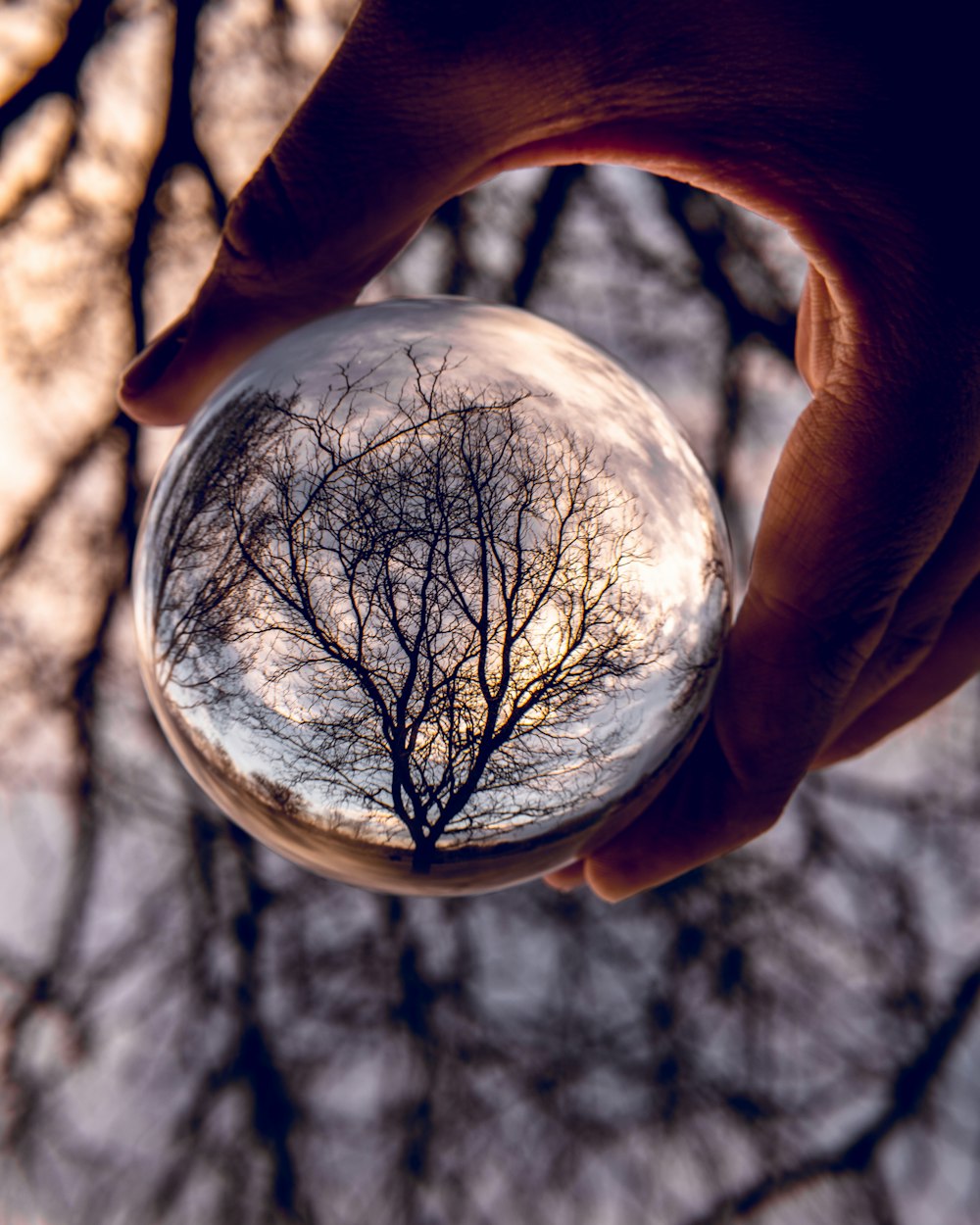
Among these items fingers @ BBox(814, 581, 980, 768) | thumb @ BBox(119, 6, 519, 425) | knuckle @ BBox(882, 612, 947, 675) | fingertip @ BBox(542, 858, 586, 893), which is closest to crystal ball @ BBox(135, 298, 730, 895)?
thumb @ BBox(119, 6, 519, 425)

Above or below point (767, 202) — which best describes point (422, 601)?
below

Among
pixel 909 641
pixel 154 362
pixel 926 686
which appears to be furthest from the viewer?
pixel 926 686

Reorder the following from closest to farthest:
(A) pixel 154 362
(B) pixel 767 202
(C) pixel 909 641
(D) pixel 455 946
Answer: (B) pixel 767 202 → (A) pixel 154 362 → (C) pixel 909 641 → (D) pixel 455 946

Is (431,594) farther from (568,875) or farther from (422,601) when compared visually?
(568,875)

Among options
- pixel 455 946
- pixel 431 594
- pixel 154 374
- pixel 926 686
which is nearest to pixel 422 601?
pixel 431 594

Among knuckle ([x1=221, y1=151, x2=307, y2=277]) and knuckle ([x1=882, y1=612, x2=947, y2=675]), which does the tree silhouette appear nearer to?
knuckle ([x1=221, y1=151, x2=307, y2=277])

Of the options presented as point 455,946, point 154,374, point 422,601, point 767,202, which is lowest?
point 455,946

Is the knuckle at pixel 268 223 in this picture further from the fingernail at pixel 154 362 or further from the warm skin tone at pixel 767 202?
the fingernail at pixel 154 362

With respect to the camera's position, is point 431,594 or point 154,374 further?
point 154,374
